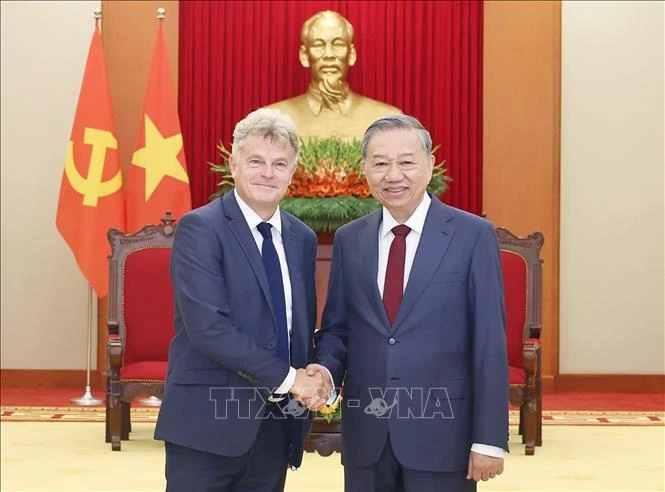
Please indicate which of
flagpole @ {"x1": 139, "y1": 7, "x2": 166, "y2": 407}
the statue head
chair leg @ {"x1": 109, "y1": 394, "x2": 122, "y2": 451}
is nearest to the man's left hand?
chair leg @ {"x1": 109, "y1": 394, "x2": 122, "y2": 451}

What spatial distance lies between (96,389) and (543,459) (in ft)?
13.0

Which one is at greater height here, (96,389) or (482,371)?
(482,371)

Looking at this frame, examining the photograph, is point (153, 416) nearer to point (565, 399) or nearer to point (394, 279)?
point (565, 399)

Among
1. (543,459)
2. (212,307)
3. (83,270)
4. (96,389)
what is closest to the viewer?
(212,307)

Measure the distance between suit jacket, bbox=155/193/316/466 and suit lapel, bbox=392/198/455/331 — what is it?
0.29 metres

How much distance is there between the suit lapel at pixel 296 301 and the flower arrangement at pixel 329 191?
393 cm

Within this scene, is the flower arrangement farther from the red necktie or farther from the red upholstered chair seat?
the red necktie

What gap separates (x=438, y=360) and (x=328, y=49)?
222 inches

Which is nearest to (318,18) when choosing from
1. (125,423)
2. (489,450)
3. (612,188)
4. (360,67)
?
(360,67)

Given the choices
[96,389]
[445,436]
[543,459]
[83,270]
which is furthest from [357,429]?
[96,389]

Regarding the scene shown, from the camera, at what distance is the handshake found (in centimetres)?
280

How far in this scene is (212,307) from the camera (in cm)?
276

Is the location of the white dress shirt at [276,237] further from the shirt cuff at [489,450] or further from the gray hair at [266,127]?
the shirt cuff at [489,450]

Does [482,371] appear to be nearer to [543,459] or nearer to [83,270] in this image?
[543,459]
